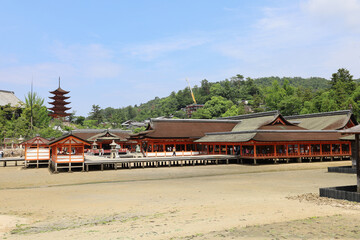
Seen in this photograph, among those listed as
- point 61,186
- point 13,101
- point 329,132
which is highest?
point 13,101

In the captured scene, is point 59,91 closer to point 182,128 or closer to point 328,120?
point 182,128

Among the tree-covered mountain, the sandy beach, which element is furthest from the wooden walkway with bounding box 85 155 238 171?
the tree-covered mountain

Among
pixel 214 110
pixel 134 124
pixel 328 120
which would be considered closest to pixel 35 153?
pixel 328 120

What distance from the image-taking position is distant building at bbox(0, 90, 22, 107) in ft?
290

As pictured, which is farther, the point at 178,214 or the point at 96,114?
the point at 96,114

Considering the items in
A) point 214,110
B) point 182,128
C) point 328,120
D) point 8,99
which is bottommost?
point 182,128

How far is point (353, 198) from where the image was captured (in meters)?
15.2

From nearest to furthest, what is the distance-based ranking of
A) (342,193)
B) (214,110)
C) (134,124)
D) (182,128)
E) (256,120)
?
(342,193) → (182,128) → (256,120) → (214,110) → (134,124)

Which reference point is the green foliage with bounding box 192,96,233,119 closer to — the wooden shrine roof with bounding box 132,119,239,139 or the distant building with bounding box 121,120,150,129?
the distant building with bounding box 121,120,150,129

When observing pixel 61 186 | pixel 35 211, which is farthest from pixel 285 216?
pixel 61 186

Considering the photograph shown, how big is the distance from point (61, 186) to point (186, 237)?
16723 mm

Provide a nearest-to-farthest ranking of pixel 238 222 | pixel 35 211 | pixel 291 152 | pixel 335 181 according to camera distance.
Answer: pixel 238 222
pixel 35 211
pixel 335 181
pixel 291 152

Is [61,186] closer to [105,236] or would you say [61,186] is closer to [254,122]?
[105,236]

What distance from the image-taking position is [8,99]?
91625mm
